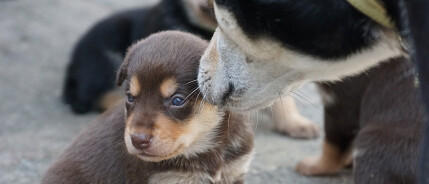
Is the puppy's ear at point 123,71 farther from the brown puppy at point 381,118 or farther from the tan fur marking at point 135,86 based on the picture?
the brown puppy at point 381,118

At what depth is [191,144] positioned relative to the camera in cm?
275

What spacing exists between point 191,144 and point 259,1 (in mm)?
784

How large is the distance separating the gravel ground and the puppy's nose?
1.21 m

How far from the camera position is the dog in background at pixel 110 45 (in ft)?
14.5

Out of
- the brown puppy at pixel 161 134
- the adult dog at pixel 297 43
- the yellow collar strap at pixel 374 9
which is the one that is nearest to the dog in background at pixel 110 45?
the brown puppy at pixel 161 134

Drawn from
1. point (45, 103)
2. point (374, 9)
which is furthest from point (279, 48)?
point (45, 103)

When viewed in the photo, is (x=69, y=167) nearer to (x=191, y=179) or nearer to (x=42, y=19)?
(x=191, y=179)

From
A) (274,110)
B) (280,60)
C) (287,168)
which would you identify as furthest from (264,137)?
(280,60)

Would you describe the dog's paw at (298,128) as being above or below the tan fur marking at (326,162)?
below

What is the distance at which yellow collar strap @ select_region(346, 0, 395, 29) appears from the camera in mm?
2074

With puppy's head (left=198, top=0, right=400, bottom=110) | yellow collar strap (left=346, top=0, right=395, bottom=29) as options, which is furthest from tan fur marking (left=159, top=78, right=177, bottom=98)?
yellow collar strap (left=346, top=0, right=395, bottom=29)

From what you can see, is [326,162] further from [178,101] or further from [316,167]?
[178,101]

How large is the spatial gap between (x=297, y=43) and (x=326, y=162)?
152cm

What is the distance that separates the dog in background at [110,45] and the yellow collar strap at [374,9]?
88.5 inches
